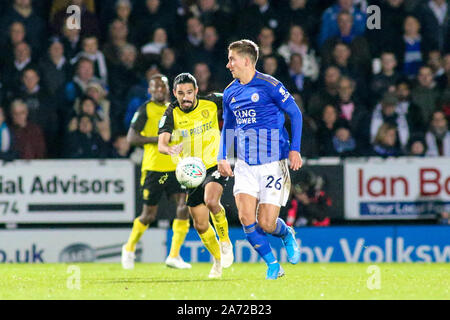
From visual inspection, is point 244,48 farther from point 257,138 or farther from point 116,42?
point 116,42

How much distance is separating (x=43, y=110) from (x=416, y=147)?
17.3 ft

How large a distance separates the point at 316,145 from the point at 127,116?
2.72 metres

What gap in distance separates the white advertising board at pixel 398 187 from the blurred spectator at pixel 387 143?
67cm

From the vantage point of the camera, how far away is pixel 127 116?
13.6 meters

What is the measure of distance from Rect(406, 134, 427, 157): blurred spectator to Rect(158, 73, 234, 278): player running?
4.23 meters

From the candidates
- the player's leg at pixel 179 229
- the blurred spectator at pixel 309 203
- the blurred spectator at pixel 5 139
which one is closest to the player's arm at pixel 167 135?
the player's leg at pixel 179 229

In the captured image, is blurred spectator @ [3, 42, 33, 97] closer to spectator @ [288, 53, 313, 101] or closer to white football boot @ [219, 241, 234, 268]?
spectator @ [288, 53, 313, 101]

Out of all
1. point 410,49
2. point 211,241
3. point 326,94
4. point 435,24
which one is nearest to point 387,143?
point 326,94

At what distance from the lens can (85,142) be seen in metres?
13.2

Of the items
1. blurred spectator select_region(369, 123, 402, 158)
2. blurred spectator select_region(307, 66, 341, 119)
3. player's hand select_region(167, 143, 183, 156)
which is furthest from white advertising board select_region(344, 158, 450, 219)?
player's hand select_region(167, 143, 183, 156)

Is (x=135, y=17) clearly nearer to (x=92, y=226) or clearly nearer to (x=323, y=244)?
Result: (x=92, y=226)

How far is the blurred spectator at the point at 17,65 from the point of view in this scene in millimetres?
14094

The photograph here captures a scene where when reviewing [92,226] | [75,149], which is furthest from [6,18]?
[92,226]

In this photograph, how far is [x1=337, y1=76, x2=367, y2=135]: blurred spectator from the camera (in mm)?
13484
